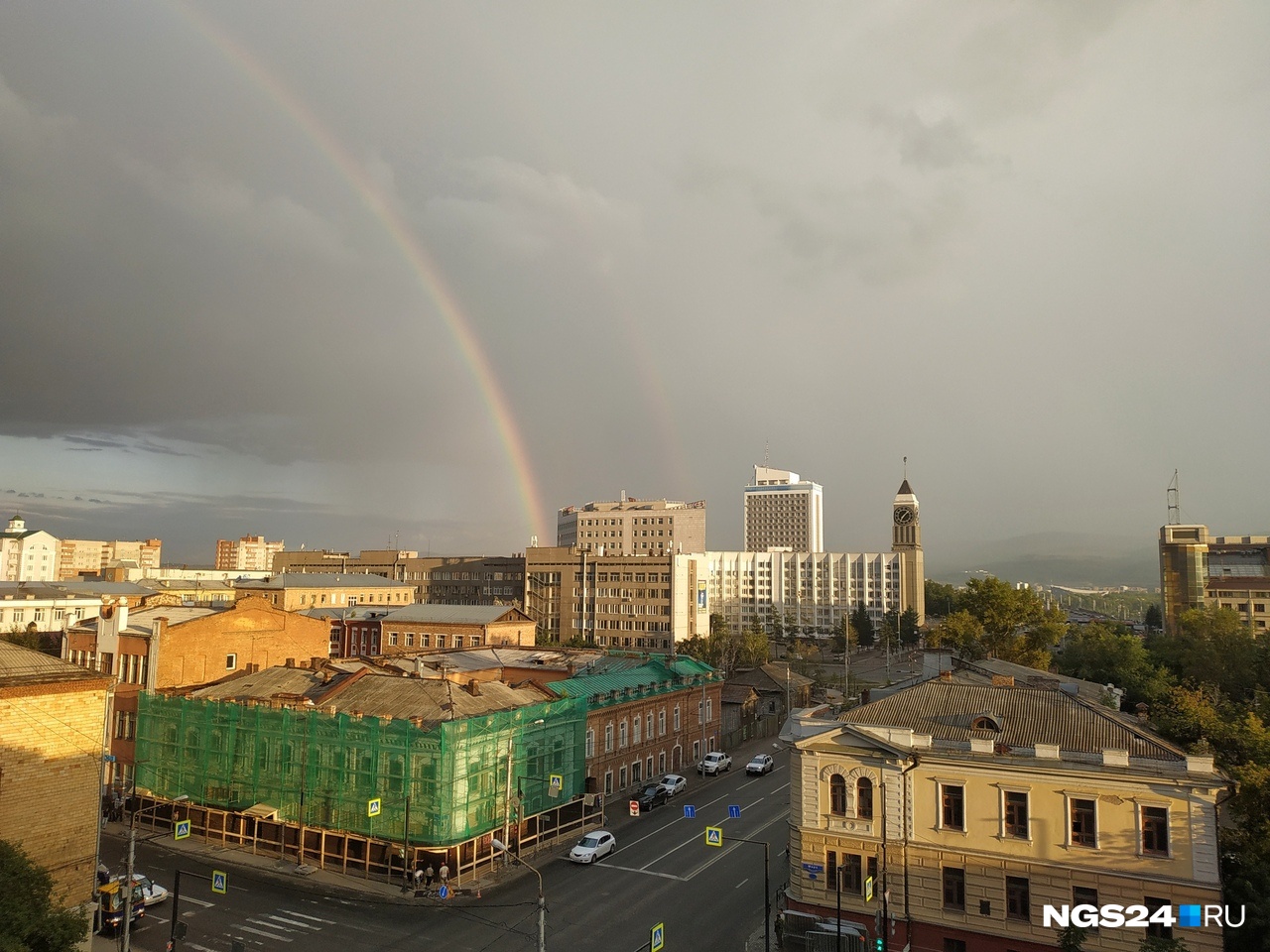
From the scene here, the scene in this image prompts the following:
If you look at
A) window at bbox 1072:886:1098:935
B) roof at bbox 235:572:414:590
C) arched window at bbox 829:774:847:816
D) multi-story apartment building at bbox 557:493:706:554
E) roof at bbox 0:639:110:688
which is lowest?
window at bbox 1072:886:1098:935

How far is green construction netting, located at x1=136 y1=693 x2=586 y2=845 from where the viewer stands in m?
35.5

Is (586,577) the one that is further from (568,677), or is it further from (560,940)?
(560,940)

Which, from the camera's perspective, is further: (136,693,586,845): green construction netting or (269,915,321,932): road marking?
(136,693,586,845): green construction netting

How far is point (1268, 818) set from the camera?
1105 inches

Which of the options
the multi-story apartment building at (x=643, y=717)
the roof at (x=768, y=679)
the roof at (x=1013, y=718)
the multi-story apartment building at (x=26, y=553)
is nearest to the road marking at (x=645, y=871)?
the multi-story apartment building at (x=643, y=717)

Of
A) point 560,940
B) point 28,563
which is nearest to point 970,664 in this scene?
point 560,940

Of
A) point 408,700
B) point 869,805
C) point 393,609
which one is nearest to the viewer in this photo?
point 869,805

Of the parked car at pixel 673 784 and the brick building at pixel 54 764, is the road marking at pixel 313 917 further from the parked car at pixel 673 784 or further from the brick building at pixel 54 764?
the parked car at pixel 673 784

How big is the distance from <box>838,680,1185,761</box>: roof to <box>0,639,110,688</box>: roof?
27.5 m

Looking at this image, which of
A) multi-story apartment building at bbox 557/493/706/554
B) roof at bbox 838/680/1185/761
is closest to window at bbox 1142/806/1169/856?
roof at bbox 838/680/1185/761

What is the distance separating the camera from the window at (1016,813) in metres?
27.9

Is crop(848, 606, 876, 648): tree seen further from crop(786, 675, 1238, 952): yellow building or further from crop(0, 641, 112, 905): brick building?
crop(0, 641, 112, 905): brick building

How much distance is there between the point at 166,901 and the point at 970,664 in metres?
44.7

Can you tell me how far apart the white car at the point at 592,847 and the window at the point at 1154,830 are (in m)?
22.6
